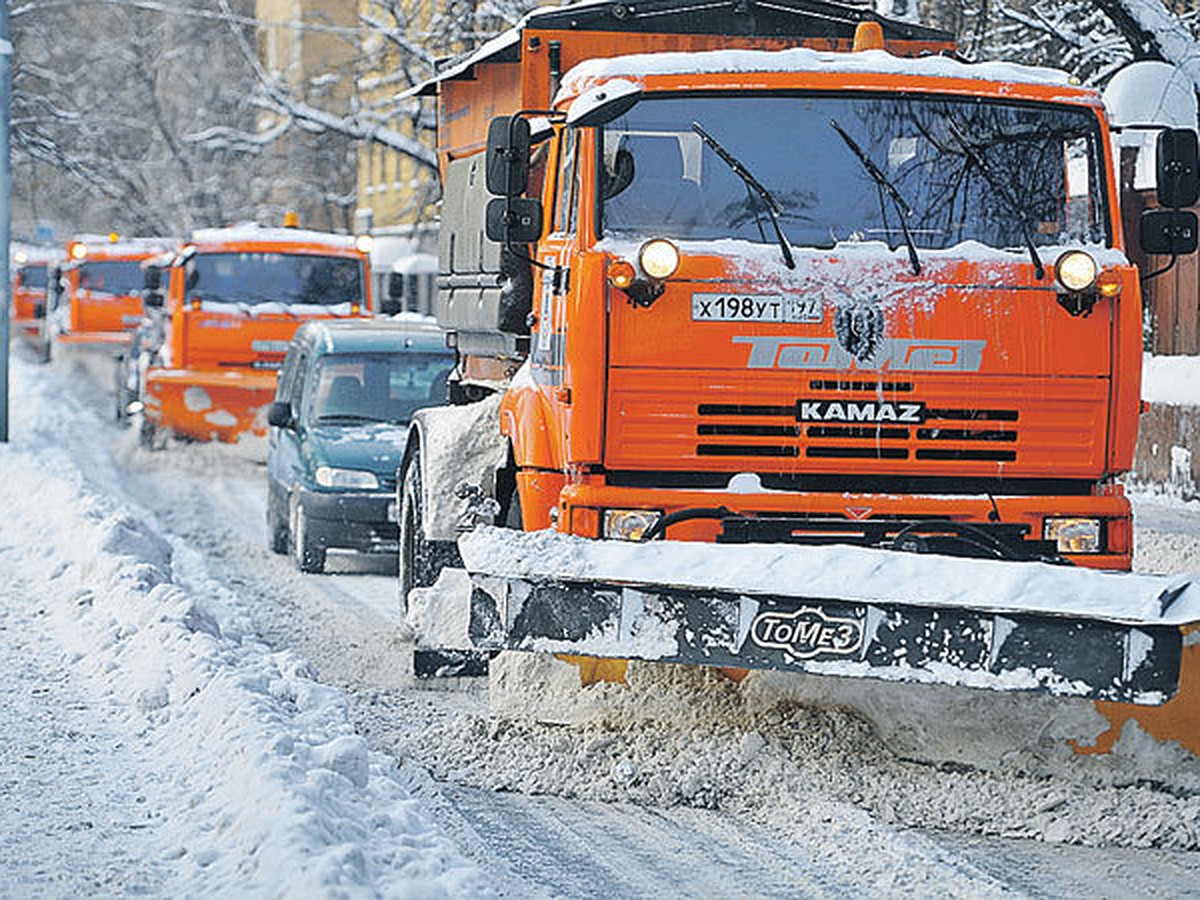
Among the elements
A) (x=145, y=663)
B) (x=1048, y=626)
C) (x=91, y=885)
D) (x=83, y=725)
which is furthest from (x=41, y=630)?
(x=1048, y=626)

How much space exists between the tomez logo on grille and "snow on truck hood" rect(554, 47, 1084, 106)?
7.36 feet

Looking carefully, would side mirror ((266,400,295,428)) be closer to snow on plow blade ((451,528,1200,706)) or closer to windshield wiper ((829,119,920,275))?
windshield wiper ((829,119,920,275))

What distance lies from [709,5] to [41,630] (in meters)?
4.48

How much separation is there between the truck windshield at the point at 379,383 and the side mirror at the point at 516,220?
258 inches

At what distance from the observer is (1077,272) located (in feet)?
25.7

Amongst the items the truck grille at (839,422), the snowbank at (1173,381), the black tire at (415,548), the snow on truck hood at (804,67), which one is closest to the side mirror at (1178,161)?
the snow on truck hood at (804,67)

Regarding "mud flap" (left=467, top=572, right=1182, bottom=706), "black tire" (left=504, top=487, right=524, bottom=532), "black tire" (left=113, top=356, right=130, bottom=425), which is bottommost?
"black tire" (left=113, top=356, right=130, bottom=425)

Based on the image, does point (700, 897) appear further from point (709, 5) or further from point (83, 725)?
point (709, 5)

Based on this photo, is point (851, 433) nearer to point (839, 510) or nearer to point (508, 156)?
point (839, 510)

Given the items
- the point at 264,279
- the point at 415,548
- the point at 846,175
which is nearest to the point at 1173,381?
the point at 415,548

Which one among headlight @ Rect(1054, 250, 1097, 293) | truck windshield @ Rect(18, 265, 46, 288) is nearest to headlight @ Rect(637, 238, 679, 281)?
headlight @ Rect(1054, 250, 1097, 293)

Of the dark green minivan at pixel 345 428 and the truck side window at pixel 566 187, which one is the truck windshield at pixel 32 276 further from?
the truck side window at pixel 566 187

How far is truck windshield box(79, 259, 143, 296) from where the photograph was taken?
3638cm

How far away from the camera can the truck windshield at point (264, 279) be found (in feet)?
75.2
